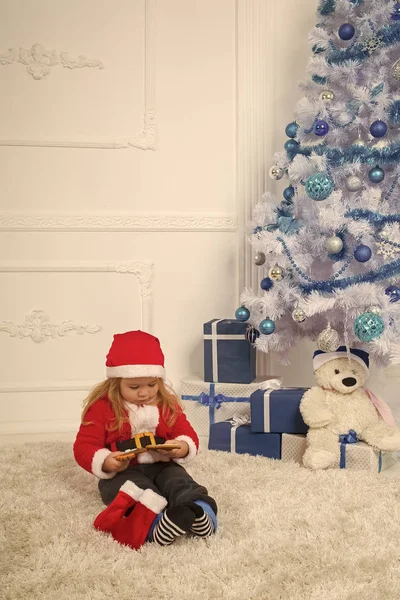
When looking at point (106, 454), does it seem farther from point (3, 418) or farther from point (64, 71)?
point (64, 71)

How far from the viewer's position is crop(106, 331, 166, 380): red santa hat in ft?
6.06

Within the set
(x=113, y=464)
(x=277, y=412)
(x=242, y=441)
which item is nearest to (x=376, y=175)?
(x=277, y=412)

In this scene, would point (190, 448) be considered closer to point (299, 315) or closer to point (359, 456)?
point (359, 456)

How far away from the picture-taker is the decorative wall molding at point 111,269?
10.2 feet

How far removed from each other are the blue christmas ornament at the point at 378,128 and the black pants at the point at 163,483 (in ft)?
4.38

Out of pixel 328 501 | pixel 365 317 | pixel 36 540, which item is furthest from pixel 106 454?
pixel 365 317

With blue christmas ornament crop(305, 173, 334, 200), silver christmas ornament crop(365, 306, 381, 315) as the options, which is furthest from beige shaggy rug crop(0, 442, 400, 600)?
blue christmas ornament crop(305, 173, 334, 200)

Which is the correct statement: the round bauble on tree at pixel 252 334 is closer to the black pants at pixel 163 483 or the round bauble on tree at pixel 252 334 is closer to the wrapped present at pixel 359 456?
the wrapped present at pixel 359 456

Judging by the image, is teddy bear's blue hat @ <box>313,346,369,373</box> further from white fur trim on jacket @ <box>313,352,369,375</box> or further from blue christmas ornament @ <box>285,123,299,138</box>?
blue christmas ornament @ <box>285,123,299,138</box>

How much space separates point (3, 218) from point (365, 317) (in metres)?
1.70

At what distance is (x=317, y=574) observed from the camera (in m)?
1.39

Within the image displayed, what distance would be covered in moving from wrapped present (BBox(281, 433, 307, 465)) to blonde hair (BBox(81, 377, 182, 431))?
0.58 metres

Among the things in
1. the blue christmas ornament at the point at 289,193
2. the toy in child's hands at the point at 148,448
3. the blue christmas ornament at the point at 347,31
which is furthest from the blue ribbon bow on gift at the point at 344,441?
the blue christmas ornament at the point at 347,31

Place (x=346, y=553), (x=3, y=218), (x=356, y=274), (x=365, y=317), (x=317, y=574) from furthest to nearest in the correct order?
(x=3, y=218) < (x=356, y=274) < (x=365, y=317) < (x=346, y=553) < (x=317, y=574)
